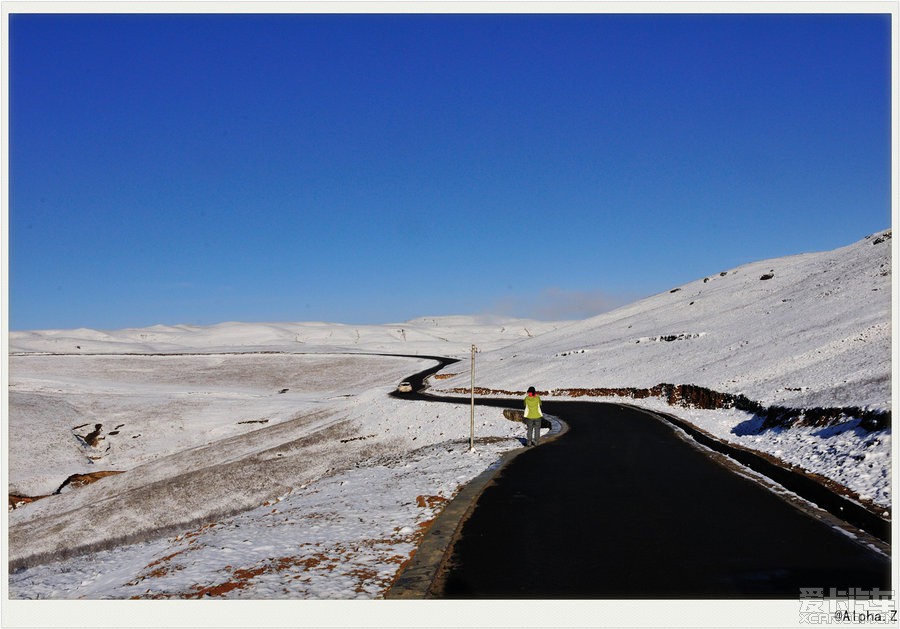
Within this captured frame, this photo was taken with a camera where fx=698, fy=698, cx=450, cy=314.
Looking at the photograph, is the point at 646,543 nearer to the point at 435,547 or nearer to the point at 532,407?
the point at 435,547

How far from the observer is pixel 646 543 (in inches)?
366

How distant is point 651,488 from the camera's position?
1362cm

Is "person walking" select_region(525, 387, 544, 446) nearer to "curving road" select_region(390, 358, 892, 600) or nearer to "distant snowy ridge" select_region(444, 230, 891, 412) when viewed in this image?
"curving road" select_region(390, 358, 892, 600)

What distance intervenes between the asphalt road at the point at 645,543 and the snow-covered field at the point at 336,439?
122 centimetres

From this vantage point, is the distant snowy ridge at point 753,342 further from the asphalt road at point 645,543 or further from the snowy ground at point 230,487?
the snowy ground at point 230,487

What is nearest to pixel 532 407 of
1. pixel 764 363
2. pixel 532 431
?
pixel 532 431

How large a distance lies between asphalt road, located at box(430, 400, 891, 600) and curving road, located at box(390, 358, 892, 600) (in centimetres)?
2

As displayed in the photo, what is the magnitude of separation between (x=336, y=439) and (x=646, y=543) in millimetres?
Answer: 31016

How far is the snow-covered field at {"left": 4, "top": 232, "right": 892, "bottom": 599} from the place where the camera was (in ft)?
34.4

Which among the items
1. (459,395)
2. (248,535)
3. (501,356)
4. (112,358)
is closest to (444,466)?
(248,535)

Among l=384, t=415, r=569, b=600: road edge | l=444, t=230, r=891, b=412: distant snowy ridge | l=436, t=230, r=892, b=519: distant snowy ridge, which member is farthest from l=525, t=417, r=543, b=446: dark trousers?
l=444, t=230, r=891, b=412: distant snowy ridge
